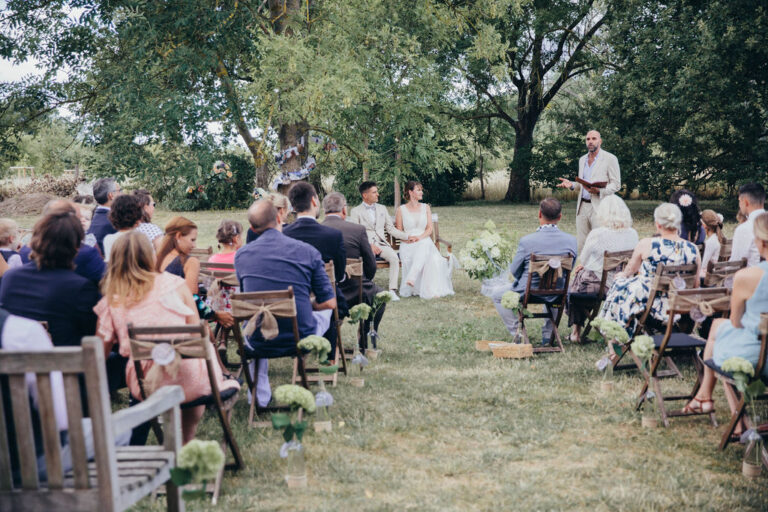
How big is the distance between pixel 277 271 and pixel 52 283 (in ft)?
5.82

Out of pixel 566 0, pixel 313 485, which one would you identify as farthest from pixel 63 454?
pixel 566 0

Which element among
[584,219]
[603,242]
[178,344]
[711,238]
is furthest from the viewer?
[584,219]

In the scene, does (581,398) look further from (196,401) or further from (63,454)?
(63,454)

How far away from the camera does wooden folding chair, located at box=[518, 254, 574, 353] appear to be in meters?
7.08

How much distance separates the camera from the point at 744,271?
14.2ft

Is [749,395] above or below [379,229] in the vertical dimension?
below

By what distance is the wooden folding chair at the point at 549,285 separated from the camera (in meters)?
7.08

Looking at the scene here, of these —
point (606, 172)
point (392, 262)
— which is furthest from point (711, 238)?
point (392, 262)

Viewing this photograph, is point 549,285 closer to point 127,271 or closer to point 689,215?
point 689,215

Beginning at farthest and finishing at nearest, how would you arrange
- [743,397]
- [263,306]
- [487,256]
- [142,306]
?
[487,256] → [263,306] → [743,397] → [142,306]

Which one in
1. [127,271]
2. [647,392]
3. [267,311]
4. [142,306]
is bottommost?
[647,392]

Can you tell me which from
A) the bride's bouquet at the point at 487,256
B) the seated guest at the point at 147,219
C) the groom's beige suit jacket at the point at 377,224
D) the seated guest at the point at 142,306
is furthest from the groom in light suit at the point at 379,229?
the seated guest at the point at 142,306

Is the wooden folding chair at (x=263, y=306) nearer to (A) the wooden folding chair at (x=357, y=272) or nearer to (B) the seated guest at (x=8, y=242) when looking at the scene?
(A) the wooden folding chair at (x=357, y=272)

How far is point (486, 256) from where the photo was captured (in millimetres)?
9102
